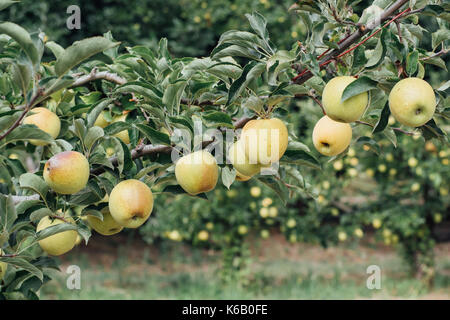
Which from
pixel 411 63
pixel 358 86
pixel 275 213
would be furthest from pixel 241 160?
pixel 275 213

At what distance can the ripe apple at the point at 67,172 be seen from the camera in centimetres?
106

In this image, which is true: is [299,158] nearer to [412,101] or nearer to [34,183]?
[412,101]

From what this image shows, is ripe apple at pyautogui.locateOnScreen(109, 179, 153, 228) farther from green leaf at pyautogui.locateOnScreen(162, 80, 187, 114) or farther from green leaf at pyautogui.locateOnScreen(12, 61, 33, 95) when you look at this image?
green leaf at pyautogui.locateOnScreen(12, 61, 33, 95)

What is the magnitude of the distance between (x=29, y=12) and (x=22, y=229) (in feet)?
12.0

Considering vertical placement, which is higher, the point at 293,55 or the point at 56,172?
the point at 293,55

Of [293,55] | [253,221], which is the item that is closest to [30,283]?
[293,55]

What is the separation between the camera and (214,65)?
3.46ft

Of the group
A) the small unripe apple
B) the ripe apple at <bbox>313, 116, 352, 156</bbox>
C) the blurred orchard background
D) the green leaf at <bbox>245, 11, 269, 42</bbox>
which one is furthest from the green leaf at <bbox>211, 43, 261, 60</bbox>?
the small unripe apple

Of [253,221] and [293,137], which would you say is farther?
[253,221]

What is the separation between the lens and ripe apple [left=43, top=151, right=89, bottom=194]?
41.8 inches

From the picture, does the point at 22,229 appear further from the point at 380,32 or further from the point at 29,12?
the point at 29,12

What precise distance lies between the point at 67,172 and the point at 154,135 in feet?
0.66

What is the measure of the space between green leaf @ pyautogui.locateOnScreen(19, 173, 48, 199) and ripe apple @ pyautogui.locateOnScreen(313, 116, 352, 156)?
25.8 inches

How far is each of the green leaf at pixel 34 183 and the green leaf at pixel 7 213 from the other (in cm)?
5
